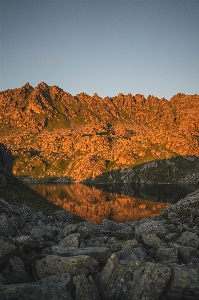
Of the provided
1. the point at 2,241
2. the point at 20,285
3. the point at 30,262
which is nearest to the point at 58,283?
the point at 20,285

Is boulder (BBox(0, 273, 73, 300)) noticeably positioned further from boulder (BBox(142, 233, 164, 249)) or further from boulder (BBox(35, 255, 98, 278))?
boulder (BBox(142, 233, 164, 249))

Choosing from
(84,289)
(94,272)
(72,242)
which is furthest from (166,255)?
(72,242)

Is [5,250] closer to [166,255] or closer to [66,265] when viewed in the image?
[66,265]

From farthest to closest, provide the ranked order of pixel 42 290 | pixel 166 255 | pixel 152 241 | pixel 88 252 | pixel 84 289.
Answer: pixel 152 241
pixel 166 255
pixel 88 252
pixel 84 289
pixel 42 290

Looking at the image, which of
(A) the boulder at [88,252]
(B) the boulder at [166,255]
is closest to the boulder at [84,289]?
(A) the boulder at [88,252]

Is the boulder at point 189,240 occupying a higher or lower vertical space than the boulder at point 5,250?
lower

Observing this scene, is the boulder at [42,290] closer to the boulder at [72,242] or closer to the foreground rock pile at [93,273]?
the foreground rock pile at [93,273]

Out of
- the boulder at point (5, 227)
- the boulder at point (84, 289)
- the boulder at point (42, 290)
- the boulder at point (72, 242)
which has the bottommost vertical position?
the boulder at point (84, 289)

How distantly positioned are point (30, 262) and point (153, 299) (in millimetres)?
6119

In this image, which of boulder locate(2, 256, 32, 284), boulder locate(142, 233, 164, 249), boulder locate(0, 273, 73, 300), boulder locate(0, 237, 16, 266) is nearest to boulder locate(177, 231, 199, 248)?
boulder locate(142, 233, 164, 249)

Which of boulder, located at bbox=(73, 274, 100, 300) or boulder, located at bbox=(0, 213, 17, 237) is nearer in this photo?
boulder, located at bbox=(73, 274, 100, 300)

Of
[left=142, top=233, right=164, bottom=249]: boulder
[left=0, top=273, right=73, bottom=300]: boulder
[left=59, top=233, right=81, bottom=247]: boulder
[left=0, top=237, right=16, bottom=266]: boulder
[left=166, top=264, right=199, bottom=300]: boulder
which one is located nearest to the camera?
[left=0, top=273, right=73, bottom=300]: boulder

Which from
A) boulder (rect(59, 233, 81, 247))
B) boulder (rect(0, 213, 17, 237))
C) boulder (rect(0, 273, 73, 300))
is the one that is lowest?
boulder (rect(0, 273, 73, 300))

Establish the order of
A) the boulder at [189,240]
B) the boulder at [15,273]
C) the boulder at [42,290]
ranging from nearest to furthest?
the boulder at [42,290]
the boulder at [15,273]
the boulder at [189,240]
